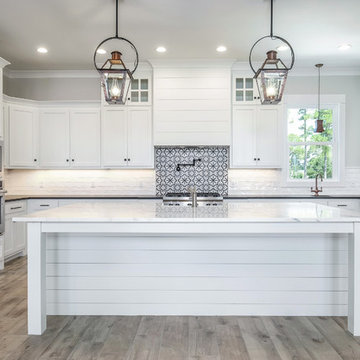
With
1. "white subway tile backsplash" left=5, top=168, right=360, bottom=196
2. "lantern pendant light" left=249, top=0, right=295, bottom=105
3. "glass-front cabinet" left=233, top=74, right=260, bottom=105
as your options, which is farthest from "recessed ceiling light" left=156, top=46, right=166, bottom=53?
"lantern pendant light" left=249, top=0, right=295, bottom=105

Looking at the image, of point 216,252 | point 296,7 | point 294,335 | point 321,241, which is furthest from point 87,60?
point 294,335

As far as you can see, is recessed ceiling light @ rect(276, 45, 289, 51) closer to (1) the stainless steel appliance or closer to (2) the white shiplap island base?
(1) the stainless steel appliance

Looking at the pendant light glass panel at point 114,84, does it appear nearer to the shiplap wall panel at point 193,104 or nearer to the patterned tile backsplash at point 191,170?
the shiplap wall panel at point 193,104

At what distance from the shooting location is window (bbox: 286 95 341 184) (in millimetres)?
5445

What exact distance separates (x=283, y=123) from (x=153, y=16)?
2.77m

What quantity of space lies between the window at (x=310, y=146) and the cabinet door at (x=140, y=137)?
2.22m

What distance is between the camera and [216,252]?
9.04 feet

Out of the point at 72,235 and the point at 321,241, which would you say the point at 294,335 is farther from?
the point at 72,235

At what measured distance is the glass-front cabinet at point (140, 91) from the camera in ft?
17.0

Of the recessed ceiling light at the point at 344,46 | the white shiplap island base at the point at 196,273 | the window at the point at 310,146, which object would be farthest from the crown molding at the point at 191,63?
the white shiplap island base at the point at 196,273

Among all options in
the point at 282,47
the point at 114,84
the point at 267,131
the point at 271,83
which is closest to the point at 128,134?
the point at 267,131

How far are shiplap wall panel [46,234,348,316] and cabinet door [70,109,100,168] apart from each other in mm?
2618

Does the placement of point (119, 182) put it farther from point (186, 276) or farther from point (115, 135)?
point (186, 276)

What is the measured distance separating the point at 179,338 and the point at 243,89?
3854 mm
